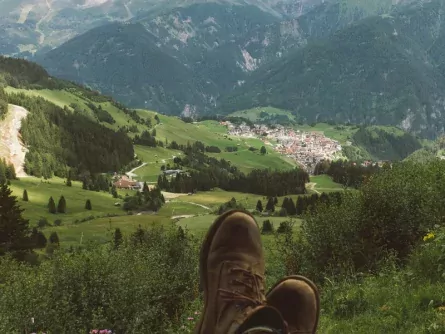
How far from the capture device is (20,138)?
180 metres

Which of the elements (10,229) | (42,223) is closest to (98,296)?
(10,229)

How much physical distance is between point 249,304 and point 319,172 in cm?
19740

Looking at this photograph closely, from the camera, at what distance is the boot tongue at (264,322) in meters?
5.10

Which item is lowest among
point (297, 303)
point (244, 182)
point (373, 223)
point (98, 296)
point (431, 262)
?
point (244, 182)

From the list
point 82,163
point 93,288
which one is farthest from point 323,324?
point 82,163

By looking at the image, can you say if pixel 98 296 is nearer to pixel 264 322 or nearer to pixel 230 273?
pixel 230 273

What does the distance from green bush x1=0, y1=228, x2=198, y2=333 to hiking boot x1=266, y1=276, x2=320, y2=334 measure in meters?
4.68

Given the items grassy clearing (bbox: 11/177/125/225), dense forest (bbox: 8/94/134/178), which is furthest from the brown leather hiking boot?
dense forest (bbox: 8/94/134/178)

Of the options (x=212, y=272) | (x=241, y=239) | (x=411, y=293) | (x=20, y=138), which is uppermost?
(x=20, y=138)

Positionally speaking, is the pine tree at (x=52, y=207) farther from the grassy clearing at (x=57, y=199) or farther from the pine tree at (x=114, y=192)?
the pine tree at (x=114, y=192)

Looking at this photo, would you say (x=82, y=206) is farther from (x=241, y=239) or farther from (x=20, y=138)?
(x=241, y=239)

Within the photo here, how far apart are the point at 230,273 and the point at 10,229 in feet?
190

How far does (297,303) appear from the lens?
20.7ft

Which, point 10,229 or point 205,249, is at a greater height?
point 205,249
